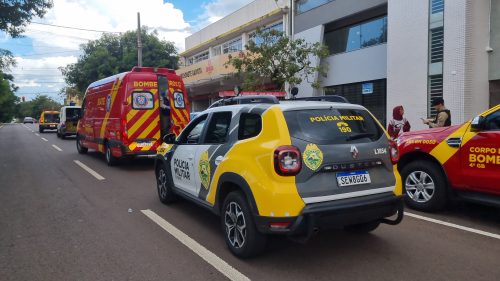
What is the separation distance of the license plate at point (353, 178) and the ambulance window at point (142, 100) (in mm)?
7798

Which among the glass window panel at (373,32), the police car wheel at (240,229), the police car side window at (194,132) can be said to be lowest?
the police car wheel at (240,229)

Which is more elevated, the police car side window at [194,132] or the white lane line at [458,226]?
the police car side window at [194,132]

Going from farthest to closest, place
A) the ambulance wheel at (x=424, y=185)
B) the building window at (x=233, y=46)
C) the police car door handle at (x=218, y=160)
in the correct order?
the building window at (x=233, y=46) < the ambulance wheel at (x=424, y=185) < the police car door handle at (x=218, y=160)

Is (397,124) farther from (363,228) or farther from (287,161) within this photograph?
(287,161)

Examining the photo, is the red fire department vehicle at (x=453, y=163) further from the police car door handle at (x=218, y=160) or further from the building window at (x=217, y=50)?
the building window at (x=217, y=50)

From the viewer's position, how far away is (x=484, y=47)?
12.7 meters

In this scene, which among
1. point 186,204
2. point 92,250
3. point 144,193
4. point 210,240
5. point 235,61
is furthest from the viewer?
point 235,61

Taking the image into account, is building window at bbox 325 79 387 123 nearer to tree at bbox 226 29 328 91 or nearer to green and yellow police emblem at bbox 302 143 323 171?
tree at bbox 226 29 328 91

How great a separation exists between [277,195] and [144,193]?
15.0ft

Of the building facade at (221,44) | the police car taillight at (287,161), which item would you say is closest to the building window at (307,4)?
the building facade at (221,44)

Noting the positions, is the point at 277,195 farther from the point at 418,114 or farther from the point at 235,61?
the point at 235,61

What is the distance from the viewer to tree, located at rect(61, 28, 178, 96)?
37719mm

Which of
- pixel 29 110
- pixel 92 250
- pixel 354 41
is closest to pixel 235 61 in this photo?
pixel 354 41

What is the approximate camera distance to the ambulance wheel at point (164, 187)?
21.5 feet
